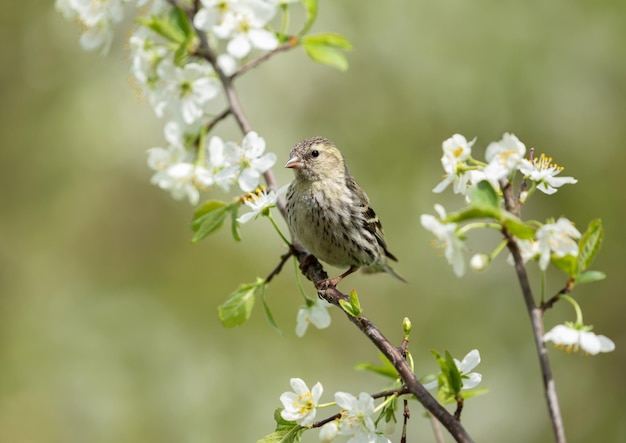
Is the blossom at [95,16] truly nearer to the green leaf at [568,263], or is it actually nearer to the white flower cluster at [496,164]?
the white flower cluster at [496,164]

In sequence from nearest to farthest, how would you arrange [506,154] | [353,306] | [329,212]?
[506,154], [353,306], [329,212]

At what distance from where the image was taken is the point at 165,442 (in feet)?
21.6

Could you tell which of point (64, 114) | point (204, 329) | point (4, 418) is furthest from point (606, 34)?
point (4, 418)

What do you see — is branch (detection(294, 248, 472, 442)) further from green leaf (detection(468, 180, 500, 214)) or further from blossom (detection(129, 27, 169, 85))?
blossom (detection(129, 27, 169, 85))

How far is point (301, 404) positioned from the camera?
7.22 feet

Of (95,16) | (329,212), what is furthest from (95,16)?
(329,212)

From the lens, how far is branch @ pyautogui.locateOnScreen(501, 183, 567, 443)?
153cm

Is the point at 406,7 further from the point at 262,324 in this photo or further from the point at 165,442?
the point at 165,442

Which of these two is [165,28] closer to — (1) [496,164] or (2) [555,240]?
(1) [496,164]

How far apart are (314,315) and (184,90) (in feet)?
3.24

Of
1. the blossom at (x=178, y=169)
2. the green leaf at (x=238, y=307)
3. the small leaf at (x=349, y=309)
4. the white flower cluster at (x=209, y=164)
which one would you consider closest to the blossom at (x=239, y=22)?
the white flower cluster at (x=209, y=164)

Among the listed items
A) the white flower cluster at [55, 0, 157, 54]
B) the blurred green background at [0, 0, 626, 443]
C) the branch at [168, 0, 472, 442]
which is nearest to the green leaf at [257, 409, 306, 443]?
the branch at [168, 0, 472, 442]

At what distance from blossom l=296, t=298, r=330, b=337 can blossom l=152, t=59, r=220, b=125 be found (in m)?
0.83

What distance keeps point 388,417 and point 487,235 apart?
5899 mm
